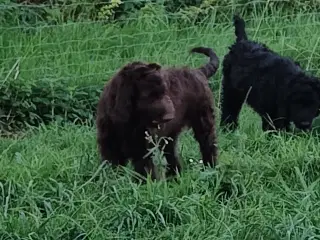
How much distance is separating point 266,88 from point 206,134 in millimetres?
1514

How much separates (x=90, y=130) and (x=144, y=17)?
255 cm

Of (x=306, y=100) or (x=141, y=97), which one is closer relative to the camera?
(x=141, y=97)

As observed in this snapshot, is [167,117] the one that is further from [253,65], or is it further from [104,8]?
[104,8]

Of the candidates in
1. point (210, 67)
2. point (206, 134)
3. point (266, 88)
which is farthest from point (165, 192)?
point (266, 88)

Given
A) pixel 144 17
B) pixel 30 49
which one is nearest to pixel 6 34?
pixel 30 49

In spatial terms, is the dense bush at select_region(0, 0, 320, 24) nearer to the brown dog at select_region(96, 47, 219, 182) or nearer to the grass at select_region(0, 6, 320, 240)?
the grass at select_region(0, 6, 320, 240)

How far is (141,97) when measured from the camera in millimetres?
6621

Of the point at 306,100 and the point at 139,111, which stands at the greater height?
the point at 139,111

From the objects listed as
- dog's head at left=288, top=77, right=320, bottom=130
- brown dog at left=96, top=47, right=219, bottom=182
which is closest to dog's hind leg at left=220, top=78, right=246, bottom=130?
dog's head at left=288, top=77, right=320, bottom=130

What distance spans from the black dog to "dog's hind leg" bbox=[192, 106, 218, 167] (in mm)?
1102

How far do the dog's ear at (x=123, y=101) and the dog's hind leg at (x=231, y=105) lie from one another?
8.35 feet

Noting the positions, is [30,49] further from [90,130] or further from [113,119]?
[113,119]

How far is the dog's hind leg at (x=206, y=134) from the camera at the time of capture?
7340 mm

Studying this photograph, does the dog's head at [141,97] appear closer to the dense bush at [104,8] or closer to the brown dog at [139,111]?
the brown dog at [139,111]
